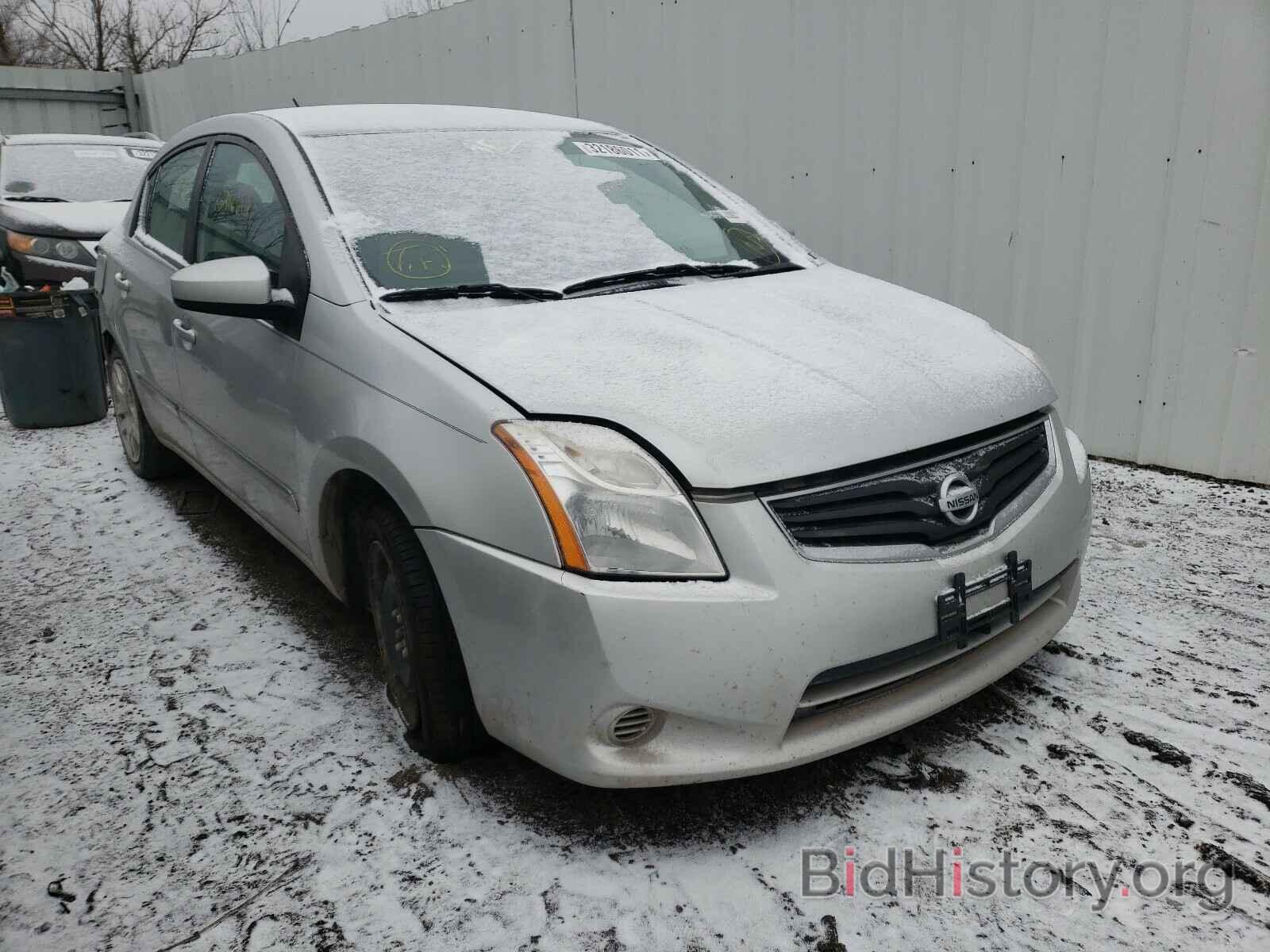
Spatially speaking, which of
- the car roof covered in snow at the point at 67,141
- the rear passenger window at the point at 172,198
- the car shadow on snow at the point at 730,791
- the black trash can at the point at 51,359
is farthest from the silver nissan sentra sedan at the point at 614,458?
the car roof covered in snow at the point at 67,141

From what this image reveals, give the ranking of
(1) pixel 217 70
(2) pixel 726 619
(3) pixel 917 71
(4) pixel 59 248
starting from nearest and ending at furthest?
1. (2) pixel 726 619
2. (3) pixel 917 71
3. (4) pixel 59 248
4. (1) pixel 217 70

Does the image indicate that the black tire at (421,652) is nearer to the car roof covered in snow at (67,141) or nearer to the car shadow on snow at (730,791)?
the car shadow on snow at (730,791)

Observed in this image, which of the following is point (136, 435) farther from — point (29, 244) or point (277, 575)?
point (29, 244)

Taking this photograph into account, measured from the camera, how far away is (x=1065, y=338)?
476 cm

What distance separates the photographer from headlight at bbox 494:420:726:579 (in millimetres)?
1920

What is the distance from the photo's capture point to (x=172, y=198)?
12.9 feet

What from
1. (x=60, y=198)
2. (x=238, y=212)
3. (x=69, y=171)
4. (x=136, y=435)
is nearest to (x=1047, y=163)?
(x=238, y=212)

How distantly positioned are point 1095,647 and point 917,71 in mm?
3308

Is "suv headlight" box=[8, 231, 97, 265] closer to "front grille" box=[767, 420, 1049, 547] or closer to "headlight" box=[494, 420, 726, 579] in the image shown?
"headlight" box=[494, 420, 726, 579]

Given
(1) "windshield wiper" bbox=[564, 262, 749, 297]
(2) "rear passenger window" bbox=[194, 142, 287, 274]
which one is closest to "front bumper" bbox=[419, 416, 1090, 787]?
(1) "windshield wiper" bbox=[564, 262, 749, 297]

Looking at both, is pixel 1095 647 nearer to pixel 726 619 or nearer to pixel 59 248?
pixel 726 619

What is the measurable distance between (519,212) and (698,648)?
1.56 m

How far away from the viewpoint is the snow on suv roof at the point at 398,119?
10.2 feet

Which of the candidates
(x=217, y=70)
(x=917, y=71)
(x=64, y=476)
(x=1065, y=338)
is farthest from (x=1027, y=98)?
(x=217, y=70)
